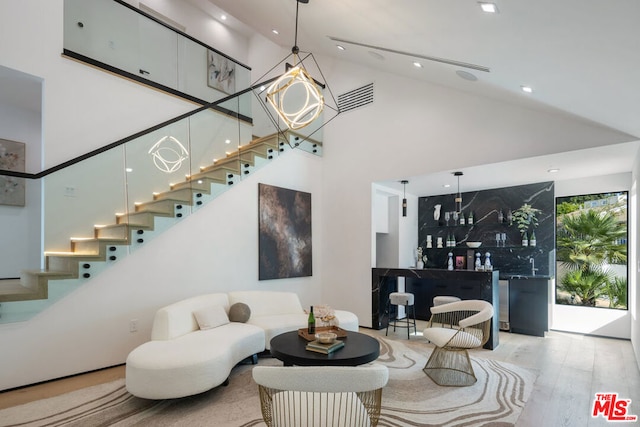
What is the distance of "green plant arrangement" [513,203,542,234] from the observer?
6.67 meters

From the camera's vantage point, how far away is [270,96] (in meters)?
4.06

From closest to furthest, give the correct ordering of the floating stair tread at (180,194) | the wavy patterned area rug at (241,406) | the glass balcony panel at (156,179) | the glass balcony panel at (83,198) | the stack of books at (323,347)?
the wavy patterned area rug at (241,406), the stack of books at (323,347), the glass balcony panel at (83,198), the glass balcony panel at (156,179), the floating stair tread at (180,194)

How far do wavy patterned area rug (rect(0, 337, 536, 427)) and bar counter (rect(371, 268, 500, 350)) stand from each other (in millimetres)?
1485

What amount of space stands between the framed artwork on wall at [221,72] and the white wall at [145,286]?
6.58ft

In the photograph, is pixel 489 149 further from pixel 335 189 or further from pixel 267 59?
pixel 267 59

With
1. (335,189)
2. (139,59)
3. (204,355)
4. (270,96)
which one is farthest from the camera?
(335,189)

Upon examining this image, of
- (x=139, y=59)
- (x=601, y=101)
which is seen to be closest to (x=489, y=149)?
(x=601, y=101)

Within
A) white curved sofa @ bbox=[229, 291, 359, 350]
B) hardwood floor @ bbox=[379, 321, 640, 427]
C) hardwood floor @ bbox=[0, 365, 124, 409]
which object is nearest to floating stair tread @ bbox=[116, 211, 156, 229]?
white curved sofa @ bbox=[229, 291, 359, 350]

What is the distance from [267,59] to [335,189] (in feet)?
13.7

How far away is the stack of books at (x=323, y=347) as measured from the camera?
334cm

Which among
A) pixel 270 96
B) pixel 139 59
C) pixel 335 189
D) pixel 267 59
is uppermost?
pixel 267 59

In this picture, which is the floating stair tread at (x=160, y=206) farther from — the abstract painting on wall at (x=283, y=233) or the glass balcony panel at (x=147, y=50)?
the glass balcony panel at (x=147, y=50)

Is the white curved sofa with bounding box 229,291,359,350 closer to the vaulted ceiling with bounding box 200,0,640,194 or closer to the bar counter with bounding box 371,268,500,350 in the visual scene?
the bar counter with bounding box 371,268,500,350

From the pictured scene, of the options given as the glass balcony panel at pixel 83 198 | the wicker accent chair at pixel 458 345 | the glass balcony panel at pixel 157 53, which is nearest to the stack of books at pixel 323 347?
the wicker accent chair at pixel 458 345
